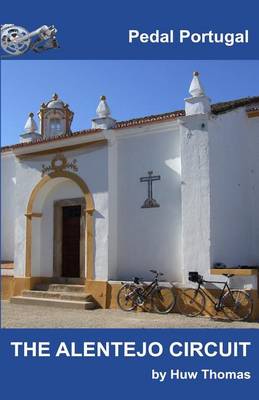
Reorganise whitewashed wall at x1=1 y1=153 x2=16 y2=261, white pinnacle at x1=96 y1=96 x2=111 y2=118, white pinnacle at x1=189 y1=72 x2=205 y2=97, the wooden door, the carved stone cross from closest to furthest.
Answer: white pinnacle at x1=189 y1=72 x2=205 y2=97 < the carved stone cross < white pinnacle at x1=96 y1=96 x2=111 y2=118 < the wooden door < whitewashed wall at x1=1 y1=153 x2=16 y2=261

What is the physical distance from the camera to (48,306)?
471 inches

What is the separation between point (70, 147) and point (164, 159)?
2.66m

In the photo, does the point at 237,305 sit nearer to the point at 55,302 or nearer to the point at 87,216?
the point at 87,216

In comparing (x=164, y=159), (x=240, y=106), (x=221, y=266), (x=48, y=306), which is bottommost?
(x=48, y=306)

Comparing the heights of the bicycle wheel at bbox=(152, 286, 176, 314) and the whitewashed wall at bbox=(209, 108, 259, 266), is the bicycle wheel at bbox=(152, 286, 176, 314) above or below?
below

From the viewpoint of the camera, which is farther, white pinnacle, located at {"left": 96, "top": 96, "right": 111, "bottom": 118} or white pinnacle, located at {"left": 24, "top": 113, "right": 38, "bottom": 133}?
white pinnacle, located at {"left": 24, "top": 113, "right": 38, "bottom": 133}

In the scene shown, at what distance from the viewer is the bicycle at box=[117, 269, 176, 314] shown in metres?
10.6

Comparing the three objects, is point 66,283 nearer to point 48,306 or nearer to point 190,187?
point 48,306

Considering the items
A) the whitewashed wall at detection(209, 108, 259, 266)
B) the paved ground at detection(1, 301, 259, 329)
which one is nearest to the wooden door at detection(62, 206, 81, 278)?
the paved ground at detection(1, 301, 259, 329)

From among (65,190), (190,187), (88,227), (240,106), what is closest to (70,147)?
(65,190)

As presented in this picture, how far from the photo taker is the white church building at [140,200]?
1065 centimetres

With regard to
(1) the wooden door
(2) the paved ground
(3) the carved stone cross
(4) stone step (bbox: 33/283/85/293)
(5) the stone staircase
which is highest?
(3) the carved stone cross

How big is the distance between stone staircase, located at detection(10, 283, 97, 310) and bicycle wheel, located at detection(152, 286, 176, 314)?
65.8 inches

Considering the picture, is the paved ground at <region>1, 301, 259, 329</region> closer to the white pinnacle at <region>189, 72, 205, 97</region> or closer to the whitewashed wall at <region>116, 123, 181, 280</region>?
the whitewashed wall at <region>116, 123, 181, 280</region>
